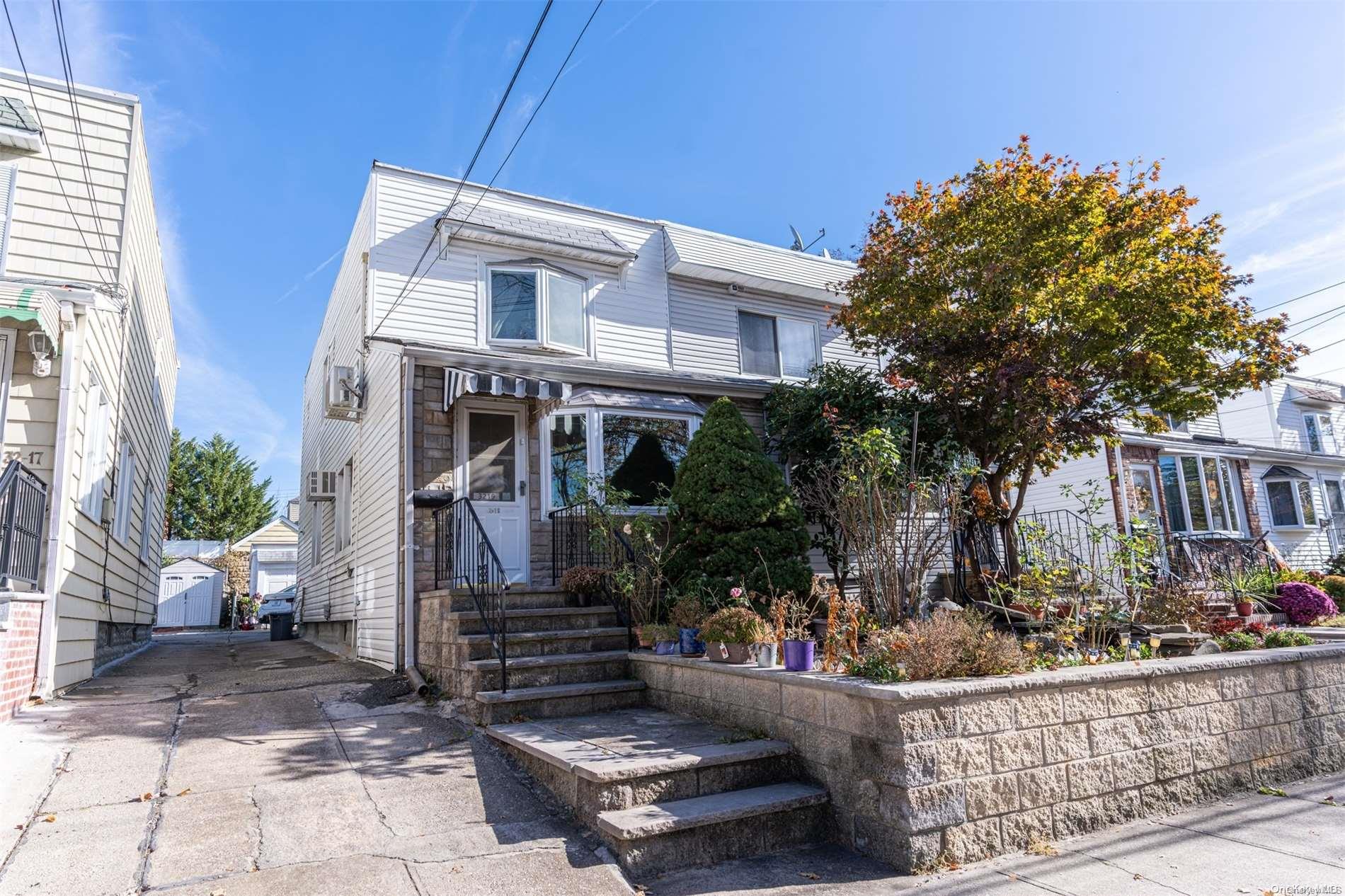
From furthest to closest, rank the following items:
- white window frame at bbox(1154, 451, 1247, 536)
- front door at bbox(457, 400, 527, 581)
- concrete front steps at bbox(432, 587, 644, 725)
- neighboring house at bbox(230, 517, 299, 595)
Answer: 1. neighboring house at bbox(230, 517, 299, 595)
2. white window frame at bbox(1154, 451, 1247, 536)
3. front door at bbox(457, 400, 527, 581)
4. concrete front steps at bbox(432, 587, 644, 725)

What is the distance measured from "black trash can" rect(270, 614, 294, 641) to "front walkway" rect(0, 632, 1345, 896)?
460 inches

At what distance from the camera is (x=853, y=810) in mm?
3967

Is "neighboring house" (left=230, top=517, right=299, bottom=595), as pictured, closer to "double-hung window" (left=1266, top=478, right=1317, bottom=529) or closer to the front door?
the front door

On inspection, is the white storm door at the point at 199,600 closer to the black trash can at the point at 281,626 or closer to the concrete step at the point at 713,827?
the black trash can at the point at 281,626

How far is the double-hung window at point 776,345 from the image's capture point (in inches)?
528

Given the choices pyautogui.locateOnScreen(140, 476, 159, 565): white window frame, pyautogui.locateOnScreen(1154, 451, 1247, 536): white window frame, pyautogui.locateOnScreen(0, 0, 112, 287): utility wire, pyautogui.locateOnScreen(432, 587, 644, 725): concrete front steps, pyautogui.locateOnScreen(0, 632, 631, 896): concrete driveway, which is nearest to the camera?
pyautogui.locateOnScreen(0, 632, 631, 896): concrete driveway

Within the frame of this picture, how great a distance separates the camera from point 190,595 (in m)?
28.9

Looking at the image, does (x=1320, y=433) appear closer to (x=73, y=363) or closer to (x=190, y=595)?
(x=73, y=363)

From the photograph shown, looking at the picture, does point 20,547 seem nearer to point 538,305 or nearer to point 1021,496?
point 538,305

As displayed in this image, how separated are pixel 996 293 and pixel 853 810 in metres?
7.00

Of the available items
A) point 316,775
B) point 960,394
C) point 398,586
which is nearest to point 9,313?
point 398,586

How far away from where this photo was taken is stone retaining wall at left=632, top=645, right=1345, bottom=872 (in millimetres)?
3764

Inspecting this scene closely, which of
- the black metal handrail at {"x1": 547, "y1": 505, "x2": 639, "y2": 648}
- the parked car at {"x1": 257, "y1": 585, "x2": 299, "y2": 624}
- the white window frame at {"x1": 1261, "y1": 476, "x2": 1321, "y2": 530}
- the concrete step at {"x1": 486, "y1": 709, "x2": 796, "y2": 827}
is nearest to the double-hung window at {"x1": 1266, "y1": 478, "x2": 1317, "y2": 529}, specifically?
the white window frame at {"x1": 1261, "y1": 476, "x2": 1321, "y2": 530}

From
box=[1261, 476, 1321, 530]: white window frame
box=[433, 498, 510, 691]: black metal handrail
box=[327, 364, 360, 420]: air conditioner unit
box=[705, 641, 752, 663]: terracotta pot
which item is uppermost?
box=[327, 364, 360, 420]: air conditioner unit
